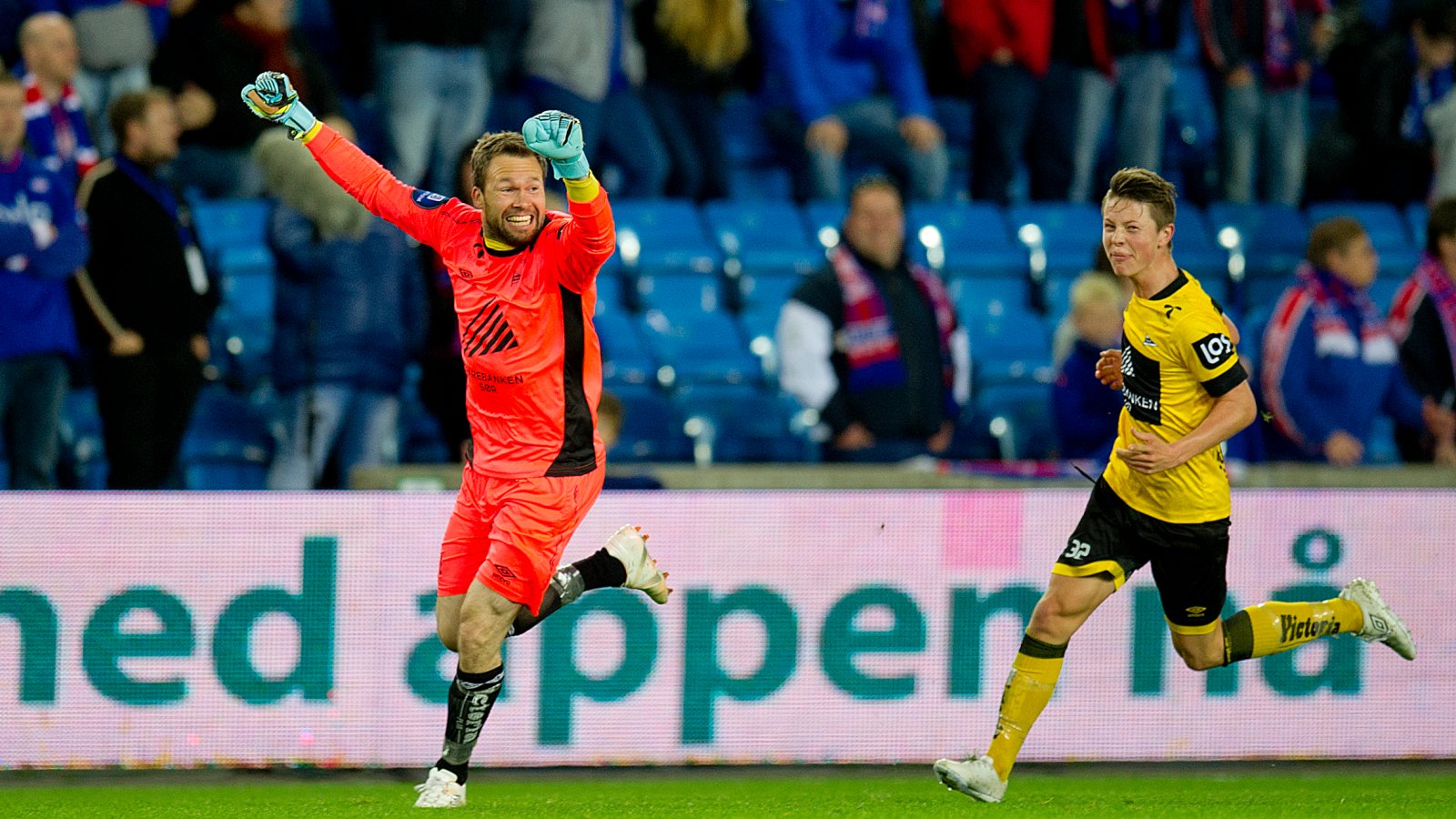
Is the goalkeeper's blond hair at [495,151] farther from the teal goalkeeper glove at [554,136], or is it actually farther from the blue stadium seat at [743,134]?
the blue stadium seat at [743,134]

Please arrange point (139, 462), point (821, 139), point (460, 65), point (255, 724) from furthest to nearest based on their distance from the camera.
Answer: point (821, 139) → point (460, 65) → point (139, 462) → point (255, 724)

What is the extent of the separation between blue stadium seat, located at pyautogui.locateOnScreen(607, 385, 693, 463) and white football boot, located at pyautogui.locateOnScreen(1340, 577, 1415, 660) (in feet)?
12.6

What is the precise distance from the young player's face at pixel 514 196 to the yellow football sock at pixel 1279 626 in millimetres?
2617

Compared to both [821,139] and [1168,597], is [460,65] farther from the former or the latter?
[1168,597]

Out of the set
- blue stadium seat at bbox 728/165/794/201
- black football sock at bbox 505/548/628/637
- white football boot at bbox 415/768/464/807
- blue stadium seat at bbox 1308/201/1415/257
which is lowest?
white football boot at bbox 415/768/464/807

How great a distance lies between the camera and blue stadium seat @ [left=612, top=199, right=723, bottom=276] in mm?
10812

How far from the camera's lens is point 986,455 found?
10156 millimetres

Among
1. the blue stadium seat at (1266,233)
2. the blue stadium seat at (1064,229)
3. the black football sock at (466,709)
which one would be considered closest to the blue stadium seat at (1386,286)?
the blue stadium seat at (1266,233)

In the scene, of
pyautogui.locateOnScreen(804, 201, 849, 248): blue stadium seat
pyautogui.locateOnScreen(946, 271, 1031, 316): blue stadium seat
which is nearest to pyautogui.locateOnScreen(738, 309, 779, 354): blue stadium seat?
pyautogui.locateOnScreen(804, 201, 849, 248): blue stadium seat

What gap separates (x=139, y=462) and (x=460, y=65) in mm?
2786

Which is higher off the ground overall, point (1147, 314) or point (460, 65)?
point (460, 65)

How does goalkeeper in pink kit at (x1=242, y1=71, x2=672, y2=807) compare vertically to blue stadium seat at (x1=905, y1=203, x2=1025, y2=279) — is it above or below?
below

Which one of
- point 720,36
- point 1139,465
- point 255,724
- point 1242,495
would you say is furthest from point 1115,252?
point 720,36

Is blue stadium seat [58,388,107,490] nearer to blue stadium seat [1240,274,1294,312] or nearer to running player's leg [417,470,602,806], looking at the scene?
running player's leg [417,470,602,806]
